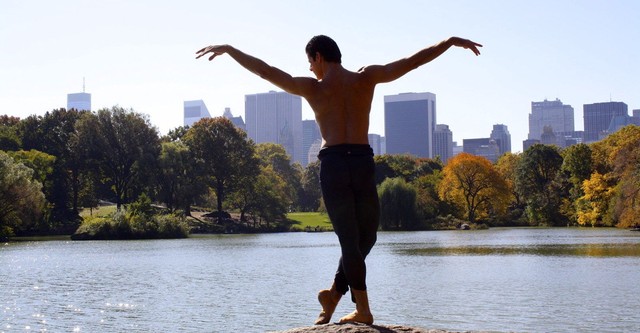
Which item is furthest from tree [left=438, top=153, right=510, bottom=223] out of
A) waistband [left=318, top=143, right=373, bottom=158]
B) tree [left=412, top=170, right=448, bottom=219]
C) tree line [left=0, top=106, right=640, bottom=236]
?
waistband [left=318, top=143, right=373, bottom=158]

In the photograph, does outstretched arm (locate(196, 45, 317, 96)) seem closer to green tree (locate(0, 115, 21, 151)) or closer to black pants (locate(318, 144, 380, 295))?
black pants (locate(318, 144, 380, 295))

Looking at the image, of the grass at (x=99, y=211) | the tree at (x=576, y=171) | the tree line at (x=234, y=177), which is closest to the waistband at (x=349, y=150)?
the tree line at (x=234, y=177)

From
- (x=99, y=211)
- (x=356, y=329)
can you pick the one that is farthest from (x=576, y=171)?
(x=356, y=329)

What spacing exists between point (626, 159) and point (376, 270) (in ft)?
136

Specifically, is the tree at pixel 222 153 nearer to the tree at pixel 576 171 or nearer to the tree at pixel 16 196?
the tree at pixel 16 196

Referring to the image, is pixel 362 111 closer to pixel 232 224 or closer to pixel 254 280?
pixel 254 280

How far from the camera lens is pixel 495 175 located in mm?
92875

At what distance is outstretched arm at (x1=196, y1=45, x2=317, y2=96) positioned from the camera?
6.66 metres

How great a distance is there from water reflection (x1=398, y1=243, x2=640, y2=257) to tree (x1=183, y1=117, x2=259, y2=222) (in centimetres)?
4316

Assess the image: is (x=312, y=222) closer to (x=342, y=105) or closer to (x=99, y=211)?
(x=99, y=211)

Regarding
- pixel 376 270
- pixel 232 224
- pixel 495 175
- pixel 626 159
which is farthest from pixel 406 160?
pixel 376 270

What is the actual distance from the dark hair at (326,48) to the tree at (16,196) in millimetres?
52896

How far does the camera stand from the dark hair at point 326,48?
6.90 m

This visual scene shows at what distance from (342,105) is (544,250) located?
1588 inches
